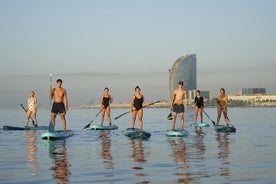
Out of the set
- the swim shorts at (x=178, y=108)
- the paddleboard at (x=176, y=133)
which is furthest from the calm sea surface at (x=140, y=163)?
the swim shorts at (x=178, y=108)

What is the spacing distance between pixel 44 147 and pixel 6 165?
4813 millimetres

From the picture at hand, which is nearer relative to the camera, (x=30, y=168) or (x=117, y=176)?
(x=117, y=176)

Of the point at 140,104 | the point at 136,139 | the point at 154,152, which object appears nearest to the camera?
→ the point at 154,152

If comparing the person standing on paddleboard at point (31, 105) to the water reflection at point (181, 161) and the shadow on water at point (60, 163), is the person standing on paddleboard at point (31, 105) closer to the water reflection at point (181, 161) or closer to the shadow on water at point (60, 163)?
the shadow on water at point (60, 163)

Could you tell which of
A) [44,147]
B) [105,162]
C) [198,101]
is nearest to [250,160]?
[105,162]

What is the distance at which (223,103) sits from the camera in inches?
1135

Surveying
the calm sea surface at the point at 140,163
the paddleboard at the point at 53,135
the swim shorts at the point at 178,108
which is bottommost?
the calm sea surface at the point at 140,163

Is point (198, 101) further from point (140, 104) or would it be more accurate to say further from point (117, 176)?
point (117, 176)

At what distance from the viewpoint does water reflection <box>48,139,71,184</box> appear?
34.2ft

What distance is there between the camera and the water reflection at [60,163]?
34.2ft

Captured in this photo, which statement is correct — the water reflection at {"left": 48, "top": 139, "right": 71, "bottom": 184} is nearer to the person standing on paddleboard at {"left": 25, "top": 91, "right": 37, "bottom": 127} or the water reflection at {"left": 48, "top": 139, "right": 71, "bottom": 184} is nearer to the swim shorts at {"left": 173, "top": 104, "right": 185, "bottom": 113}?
the swim shorts at {"left": 173, "top": 104, "right": 185, "bottom": 113}

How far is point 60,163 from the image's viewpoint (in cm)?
1277

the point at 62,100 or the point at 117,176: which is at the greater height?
the point at 62,100

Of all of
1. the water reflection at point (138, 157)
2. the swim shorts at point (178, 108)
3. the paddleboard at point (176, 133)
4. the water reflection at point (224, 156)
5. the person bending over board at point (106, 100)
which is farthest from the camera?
the person bending over board at point (106, 100)
